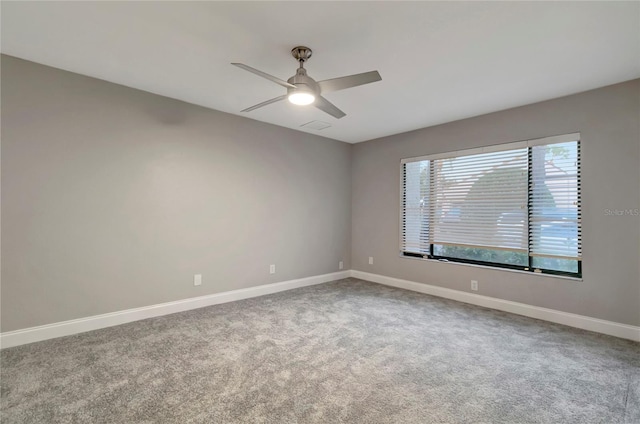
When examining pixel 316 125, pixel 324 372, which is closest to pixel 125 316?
pixel 324 372

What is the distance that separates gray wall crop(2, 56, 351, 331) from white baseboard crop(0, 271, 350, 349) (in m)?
0.07

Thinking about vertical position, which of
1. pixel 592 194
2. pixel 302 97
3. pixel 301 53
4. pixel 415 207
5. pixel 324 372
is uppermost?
pixel 301 53

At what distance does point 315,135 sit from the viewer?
5102mm

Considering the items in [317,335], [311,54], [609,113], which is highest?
[311,54]

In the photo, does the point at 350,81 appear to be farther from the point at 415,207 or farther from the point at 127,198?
the point at 415,207

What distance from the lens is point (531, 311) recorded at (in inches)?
138

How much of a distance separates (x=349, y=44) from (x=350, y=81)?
42 centimetres

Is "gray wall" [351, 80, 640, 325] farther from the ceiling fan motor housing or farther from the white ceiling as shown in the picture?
the ceiling fan motor housing

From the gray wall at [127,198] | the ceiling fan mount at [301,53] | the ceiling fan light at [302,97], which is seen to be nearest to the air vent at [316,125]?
the gray wall at [127,198]

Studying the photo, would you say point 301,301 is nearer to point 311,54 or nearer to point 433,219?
point 433,219

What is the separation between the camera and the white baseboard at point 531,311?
2938 mm

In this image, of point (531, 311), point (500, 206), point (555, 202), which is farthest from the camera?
point (500, 206)

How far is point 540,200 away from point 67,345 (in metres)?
5.13

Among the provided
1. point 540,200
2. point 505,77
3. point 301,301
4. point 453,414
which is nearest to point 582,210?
point 540,200
